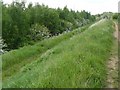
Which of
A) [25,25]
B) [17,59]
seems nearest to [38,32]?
[25,25]

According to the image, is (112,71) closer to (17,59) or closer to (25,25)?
(17,59)

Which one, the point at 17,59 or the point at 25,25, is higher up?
the point at 25,25

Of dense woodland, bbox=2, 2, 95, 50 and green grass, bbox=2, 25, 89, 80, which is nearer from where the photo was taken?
green grass, bbox=2, 25, 89, 80

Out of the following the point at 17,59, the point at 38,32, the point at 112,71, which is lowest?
the point at 38,32

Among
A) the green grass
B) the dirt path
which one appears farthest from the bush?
the dirt path

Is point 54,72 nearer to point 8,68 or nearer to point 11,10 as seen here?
point 8,68

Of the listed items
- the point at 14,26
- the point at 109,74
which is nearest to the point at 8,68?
the point at 109,74

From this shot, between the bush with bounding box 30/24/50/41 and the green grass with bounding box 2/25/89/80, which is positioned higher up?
the green grass with bounding box 2/25/89/80

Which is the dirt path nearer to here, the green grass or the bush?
the green grass

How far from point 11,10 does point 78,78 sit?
44.1 metres

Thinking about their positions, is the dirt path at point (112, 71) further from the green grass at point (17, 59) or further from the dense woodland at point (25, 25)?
the dense woodland at point (25, 25)

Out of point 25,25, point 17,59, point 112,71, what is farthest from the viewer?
point 25,25

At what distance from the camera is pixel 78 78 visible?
1059cm

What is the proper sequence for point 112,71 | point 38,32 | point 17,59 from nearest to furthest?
point 112,71 < point 17,59 < point 38,32
